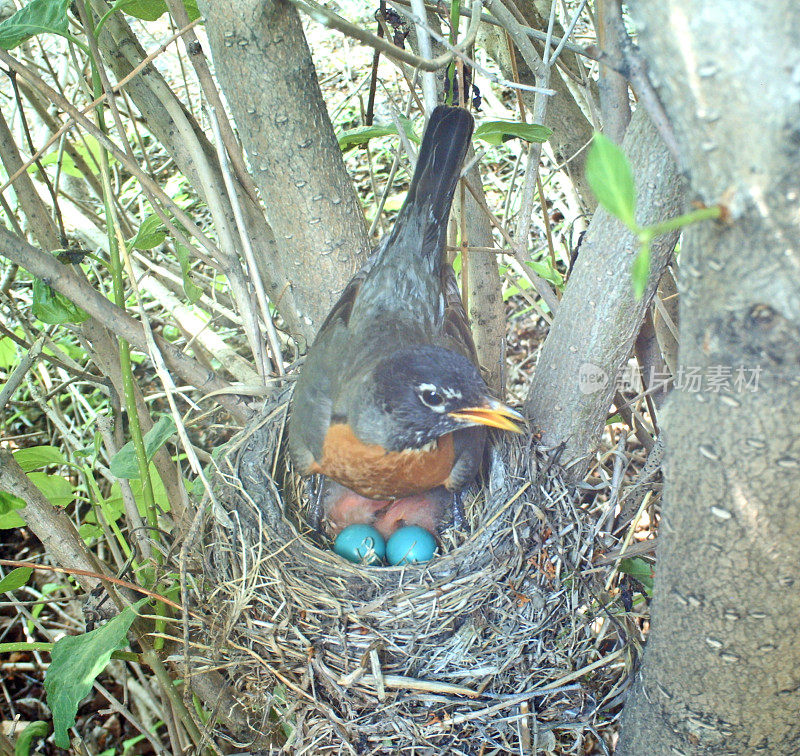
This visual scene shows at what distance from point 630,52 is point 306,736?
2.16 metres

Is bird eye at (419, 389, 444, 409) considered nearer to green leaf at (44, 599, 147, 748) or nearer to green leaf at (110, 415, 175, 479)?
green leaf at (110, 415, 175, 479)

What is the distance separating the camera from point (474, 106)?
3.10 m

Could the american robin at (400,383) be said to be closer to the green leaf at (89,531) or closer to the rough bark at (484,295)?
the rough bark at (484,295)

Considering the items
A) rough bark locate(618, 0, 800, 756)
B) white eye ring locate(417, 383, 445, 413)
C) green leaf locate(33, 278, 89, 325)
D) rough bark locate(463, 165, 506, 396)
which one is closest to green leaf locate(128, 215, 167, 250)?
green leaf locate(33, 278, 89, 325)

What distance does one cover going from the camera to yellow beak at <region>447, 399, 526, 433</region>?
2502 millimetres

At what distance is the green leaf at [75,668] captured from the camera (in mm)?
2043

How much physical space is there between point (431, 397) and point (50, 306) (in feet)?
4.67

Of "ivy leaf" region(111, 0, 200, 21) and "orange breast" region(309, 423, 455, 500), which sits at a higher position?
"ivy leaf" region(111, 0, 200, 21)

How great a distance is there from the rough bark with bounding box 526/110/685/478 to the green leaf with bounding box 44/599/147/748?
5.11ft

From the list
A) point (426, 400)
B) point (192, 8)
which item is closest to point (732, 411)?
point (426, 400)

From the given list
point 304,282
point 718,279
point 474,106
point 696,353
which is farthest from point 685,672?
point 474,106

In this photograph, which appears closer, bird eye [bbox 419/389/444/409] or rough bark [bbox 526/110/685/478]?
rough bark [bbox 526/110/685/478]

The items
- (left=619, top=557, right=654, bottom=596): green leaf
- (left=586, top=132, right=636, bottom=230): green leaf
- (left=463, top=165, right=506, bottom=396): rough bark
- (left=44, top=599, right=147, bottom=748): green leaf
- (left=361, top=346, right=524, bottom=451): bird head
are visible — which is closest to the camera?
(left=586, top=132, right=636, bottom=230): green leaf

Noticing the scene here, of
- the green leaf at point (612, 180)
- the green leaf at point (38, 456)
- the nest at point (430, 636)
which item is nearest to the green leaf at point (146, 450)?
the green leaf at point (38, 456)
